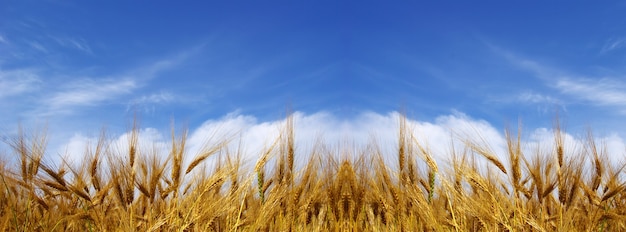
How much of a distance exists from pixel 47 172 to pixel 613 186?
546cm

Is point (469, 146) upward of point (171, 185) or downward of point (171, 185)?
upward

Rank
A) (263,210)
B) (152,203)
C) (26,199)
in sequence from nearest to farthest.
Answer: (263,210)
(152,203)
(26,199)

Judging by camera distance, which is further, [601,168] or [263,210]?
[601,168]

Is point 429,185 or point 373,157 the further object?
point 429,185

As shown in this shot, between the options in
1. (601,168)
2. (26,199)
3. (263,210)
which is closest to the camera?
(263,210)

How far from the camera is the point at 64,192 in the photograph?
18.7ft

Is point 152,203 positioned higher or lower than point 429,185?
lower

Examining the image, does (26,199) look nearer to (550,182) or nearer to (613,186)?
(550,182)

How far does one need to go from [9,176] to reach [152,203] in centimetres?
141

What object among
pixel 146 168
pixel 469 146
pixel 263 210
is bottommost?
pixel 263 210

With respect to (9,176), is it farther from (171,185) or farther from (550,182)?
(550,182)

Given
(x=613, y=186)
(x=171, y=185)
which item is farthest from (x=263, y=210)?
(x=613, y=186)

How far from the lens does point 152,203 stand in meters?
5.48

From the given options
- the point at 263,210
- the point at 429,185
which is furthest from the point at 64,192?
the point at 429,185
